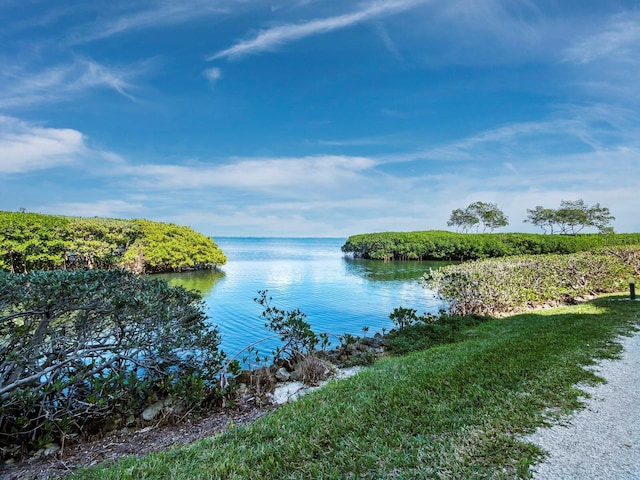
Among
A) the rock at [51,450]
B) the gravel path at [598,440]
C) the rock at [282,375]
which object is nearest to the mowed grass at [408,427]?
the gravel path at [598,440]

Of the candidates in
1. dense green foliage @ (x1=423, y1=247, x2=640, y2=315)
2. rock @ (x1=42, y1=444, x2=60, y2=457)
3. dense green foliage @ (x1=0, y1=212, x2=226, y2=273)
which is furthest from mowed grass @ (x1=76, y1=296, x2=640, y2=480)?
dense green foliage @ (x1=0, y1=212, x2=226, y2=273)

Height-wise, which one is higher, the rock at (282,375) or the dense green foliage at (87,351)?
the dense green foliage at (87,351)

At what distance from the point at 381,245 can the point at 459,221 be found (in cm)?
2776

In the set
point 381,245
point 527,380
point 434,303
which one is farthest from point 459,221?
point 527,380

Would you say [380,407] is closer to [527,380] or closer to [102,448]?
[527,380]

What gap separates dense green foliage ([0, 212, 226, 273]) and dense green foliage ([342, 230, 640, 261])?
2054cm

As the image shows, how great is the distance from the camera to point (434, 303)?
13.5m

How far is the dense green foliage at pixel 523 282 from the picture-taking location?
33.2ft

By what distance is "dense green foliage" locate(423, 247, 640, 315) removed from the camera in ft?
33.2

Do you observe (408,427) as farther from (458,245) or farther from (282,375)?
(458,245)

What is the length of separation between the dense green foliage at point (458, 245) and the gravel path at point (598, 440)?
34890 millimetres

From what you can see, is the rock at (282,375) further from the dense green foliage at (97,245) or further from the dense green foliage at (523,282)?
the dense green foliage at (97,245)

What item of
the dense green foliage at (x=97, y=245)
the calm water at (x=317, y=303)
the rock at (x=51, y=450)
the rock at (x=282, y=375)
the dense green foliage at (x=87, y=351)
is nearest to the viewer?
the rock at (x=51, y=450)

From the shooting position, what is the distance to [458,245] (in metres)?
39.2
